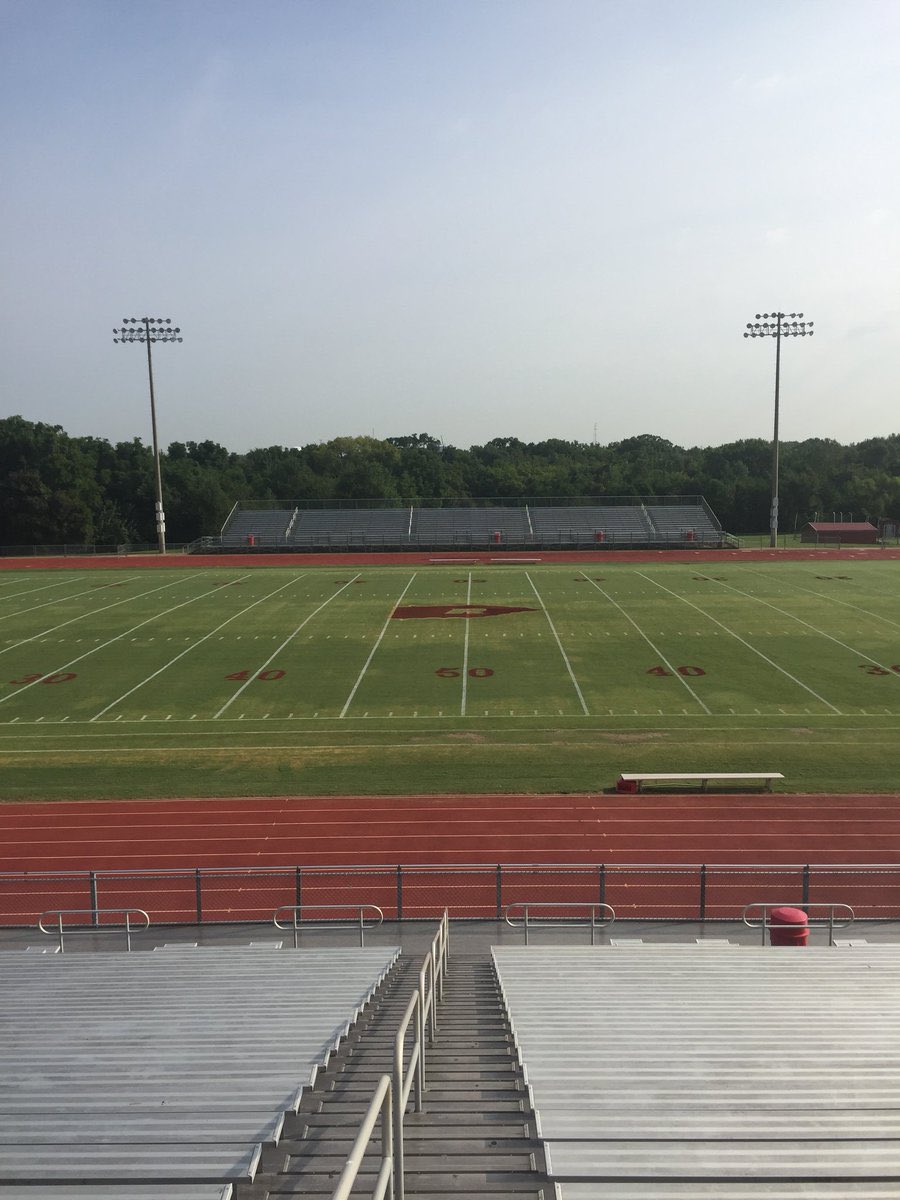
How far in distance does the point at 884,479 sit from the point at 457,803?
96503 millimetres

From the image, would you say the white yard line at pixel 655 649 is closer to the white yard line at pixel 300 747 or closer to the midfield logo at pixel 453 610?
the white yard line at pixel 300 747

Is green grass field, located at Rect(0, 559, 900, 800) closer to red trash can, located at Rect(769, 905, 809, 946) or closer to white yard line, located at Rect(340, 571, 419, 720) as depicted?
white yard line, located at Rect(340, 571, 419, 720)

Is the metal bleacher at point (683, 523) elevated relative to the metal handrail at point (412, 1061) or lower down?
elevated

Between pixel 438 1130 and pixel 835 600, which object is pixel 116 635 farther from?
pixel 438 1130

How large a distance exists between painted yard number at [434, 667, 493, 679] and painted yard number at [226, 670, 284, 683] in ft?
20.0

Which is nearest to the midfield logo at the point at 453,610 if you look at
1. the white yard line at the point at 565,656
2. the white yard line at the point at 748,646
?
the white yard line at the point at 565,656

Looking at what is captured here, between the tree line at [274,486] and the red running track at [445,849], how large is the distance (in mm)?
59773

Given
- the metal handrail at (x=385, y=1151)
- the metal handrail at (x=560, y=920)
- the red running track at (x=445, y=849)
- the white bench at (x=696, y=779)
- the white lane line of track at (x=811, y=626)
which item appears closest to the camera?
the metal handrail at (x=385, y=1151)

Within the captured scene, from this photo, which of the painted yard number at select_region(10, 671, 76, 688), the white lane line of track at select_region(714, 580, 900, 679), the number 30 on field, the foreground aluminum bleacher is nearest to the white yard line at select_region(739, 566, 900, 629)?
the white lane line of track at select_region(714, 580, 900, 679)

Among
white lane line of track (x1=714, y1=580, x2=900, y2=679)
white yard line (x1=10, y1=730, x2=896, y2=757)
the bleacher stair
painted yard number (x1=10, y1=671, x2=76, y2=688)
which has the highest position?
the bleacher stair

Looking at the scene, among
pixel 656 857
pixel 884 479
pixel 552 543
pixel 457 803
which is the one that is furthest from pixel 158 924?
pixel 884 479

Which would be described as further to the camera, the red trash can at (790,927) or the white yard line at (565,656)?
the white yard line at (565,656)

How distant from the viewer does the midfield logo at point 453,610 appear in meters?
42.6

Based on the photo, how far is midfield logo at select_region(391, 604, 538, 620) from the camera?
42562 millimetres
